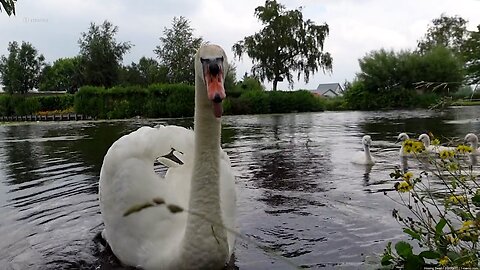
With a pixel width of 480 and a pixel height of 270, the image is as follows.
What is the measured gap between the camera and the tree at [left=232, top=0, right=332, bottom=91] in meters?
57.4

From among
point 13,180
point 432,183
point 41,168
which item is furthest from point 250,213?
point 41,168

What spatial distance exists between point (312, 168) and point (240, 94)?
3960 centimetres

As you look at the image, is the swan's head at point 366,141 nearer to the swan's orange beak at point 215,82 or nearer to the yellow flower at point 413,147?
the swan's orange beak at point 215,82

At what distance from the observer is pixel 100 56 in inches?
2308

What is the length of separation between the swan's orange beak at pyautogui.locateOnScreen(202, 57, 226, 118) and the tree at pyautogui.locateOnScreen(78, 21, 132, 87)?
57446 mm

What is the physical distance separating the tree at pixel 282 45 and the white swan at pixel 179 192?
53300 millimetres

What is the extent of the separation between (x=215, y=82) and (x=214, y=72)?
0.25 ft

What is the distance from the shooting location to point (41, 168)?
35.1 ft

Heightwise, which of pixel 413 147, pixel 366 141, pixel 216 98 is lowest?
pixel 366 141

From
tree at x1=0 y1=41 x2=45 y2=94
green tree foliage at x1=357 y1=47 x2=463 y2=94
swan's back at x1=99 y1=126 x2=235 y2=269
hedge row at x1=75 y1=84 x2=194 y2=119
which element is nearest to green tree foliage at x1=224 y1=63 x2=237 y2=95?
hedge row at x1=75 y1=84 x2=194 y2=119

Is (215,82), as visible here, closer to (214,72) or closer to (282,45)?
(214,72)

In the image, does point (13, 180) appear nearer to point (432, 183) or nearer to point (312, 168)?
point (312, 168)

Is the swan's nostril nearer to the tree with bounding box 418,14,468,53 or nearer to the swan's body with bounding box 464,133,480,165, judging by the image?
the swan's body with bounding box 464,133,480,165

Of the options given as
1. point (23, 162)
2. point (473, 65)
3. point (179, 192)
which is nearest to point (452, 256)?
point (179, 192)
